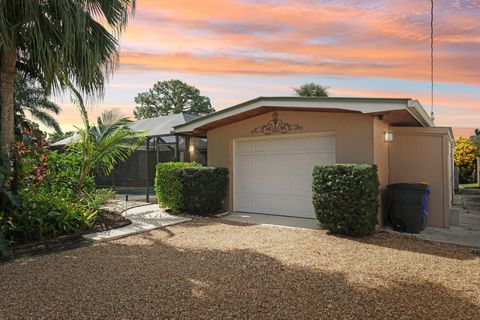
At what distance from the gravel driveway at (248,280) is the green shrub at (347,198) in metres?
0.33

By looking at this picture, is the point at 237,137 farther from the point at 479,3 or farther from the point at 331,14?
the point at 479,3

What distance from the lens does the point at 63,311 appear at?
3.32 meters

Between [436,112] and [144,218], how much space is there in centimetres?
1592

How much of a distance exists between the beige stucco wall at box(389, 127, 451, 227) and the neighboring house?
7048 mm

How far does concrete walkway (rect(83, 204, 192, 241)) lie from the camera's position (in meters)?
6.70

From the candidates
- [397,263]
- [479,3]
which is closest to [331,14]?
[479,3]

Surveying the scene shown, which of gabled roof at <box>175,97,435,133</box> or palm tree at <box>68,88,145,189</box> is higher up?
gabled roof at <box>175,97,435,133</box>

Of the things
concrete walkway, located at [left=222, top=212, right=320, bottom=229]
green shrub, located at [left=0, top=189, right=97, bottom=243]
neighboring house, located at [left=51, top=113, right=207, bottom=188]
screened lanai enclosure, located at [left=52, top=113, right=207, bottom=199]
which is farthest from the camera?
screened lanai enclosure, located at [left=52, top=113, right=207, bottom=199]

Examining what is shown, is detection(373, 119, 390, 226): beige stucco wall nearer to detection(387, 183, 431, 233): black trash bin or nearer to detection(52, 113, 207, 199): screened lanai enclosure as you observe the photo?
detection(387, 183, 431, 233): black trash bin

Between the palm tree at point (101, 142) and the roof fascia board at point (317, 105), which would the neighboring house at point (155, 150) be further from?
the roof fascia board at point (317, 105)

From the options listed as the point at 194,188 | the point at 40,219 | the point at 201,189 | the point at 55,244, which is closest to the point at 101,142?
the point at 194,188

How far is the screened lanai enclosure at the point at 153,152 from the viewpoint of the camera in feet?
44.8

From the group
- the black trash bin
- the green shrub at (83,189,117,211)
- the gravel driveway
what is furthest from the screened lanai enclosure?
the black trash bin

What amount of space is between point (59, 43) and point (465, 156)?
21.6 m
